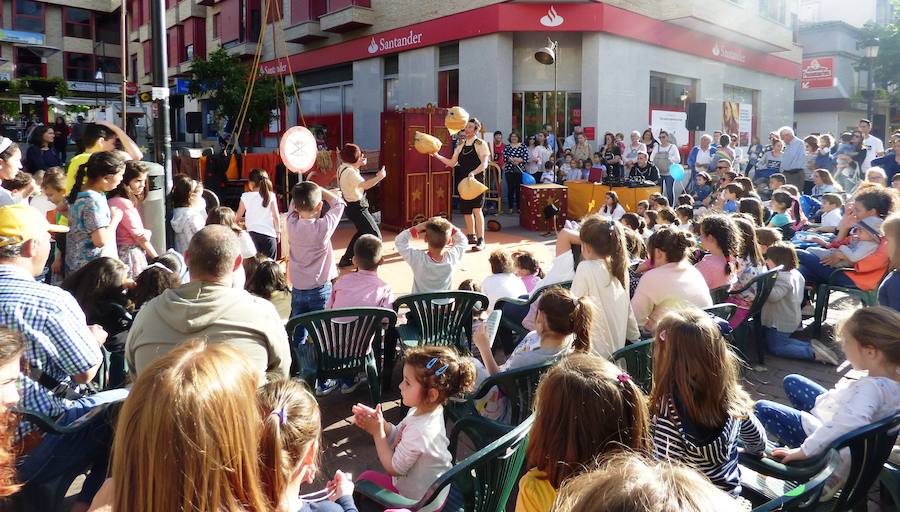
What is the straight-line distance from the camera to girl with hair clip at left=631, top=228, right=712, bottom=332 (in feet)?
14.2

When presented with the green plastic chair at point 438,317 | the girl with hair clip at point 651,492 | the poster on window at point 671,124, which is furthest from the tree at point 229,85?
the girl with hair clip at point 651,492

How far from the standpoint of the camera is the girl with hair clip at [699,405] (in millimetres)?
2439

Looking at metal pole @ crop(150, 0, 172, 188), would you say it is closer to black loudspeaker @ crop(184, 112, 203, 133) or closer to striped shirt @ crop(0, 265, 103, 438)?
striped shirt @ crop(0, 265, 103, 438)

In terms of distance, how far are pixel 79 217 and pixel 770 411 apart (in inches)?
171

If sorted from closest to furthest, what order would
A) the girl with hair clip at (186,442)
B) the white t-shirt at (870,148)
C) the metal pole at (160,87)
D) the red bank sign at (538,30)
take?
the girl with hair clip at (186,442) → the metal pole at (160,87) → the white t-shirt at (870,148) → the red bank sign at (538,30)

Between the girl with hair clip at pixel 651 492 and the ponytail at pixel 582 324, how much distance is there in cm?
230

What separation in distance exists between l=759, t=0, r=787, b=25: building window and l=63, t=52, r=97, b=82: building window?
3813 cm

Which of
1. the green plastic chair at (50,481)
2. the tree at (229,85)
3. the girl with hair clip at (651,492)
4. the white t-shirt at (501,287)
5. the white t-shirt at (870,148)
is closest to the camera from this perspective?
the girl with hair clip at (651,492)

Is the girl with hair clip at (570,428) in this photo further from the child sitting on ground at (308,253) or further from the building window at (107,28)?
the building window at (107,28)

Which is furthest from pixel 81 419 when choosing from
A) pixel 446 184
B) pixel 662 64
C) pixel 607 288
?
pixel 662 64

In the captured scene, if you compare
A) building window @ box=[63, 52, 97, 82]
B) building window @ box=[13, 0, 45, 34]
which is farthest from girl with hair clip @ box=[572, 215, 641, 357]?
building window @ box=[13, 0, 45, 34]

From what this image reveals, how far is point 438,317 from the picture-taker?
4.39m

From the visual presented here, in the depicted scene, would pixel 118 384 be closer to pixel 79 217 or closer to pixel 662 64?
pixel 79 217

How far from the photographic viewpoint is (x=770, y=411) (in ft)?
10.8
